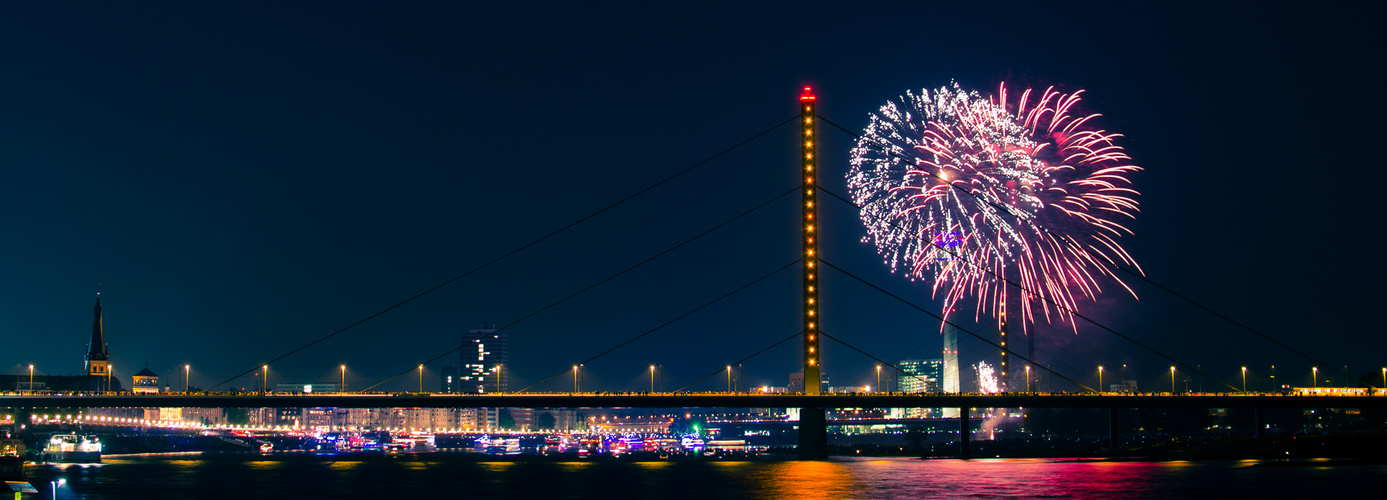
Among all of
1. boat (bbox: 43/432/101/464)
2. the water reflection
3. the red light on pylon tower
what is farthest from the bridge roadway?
boat (bbox: 43/432/101/464)

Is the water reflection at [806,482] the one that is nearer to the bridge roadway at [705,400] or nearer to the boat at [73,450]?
the bridge roadway at [705,400]

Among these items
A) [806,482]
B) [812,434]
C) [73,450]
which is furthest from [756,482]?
[73,450]

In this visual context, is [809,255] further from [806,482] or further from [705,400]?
[806,482]

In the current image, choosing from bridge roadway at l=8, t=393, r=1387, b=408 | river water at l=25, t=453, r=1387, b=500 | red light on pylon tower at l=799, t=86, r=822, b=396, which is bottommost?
river water at l=25, t=453, r=1387, b=500

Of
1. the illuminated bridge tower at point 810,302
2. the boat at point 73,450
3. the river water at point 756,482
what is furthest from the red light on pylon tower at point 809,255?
the boat at point 73,450

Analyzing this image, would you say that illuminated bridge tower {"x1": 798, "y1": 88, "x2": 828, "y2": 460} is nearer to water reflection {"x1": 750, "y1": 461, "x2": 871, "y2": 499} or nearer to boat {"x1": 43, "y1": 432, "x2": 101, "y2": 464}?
water reflection {"x1": 750, "y1": 461, "x2": 871, "y2": 499}
